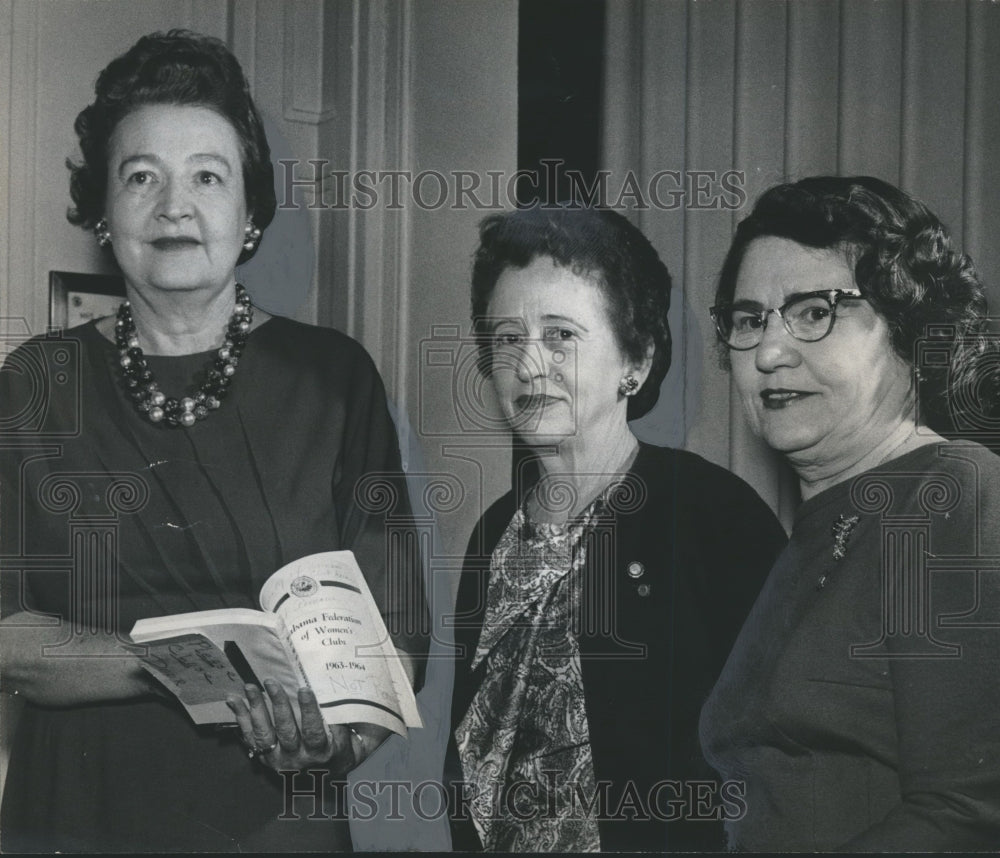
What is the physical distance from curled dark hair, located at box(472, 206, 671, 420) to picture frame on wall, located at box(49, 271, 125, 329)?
84 cm

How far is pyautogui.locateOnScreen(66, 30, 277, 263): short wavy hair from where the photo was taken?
9.39ft

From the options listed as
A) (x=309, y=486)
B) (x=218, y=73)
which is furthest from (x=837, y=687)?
(x=218, y=73)

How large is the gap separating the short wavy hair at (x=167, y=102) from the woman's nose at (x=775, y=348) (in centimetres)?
117

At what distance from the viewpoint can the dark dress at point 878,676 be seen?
2.70m

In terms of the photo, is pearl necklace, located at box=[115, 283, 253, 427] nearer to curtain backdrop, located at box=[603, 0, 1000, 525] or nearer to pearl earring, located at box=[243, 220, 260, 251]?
pearl earring, located at box=[243, 220, 260, 251]

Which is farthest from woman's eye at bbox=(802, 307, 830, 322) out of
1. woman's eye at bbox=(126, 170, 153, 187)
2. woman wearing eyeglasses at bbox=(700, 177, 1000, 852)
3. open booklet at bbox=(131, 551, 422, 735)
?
woman's eye at bbox=(126, 170, 153, 187)

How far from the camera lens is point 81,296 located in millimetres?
2900

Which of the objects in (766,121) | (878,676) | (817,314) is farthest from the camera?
(766,121)

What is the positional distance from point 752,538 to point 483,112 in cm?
118

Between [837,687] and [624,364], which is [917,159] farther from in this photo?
[837,687]

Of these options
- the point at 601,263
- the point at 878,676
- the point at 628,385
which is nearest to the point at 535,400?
the point at 628,385

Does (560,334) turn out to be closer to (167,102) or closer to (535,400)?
(535,400)

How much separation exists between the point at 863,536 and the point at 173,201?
5.69 ft

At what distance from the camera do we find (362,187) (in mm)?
2939
